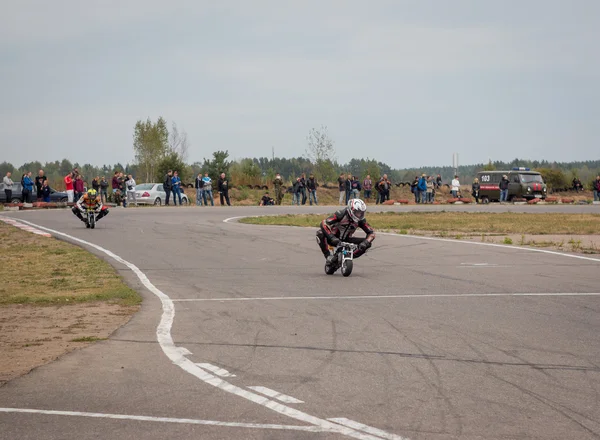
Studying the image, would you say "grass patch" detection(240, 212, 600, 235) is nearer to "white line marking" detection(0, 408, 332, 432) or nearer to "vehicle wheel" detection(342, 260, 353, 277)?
"vehicle wheel" detection(342, 260, 353, 277)

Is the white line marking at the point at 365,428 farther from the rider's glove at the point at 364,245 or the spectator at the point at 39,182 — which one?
the spectator at the point at 39,182

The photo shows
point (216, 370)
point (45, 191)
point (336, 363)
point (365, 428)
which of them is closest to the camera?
point (365, 428)

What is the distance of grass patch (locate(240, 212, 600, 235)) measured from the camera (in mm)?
27062

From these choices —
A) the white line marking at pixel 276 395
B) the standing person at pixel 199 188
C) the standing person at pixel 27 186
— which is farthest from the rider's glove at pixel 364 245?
the standing person at pixel 199 188

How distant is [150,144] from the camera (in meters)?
105

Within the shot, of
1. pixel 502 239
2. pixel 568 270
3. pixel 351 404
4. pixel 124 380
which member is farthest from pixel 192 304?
pixel 502 239

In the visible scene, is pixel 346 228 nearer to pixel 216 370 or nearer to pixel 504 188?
pixel 216 370

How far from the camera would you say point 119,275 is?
15461 millimetres

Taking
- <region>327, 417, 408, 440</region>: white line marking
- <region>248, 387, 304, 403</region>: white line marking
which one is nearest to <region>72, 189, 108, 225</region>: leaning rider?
<region>248, 387, 304, 403</region>: white line marking

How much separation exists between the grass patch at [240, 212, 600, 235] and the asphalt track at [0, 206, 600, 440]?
11.2 m

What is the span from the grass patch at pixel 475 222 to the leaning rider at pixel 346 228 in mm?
9756

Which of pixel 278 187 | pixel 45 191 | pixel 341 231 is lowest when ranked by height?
pixel 341 231

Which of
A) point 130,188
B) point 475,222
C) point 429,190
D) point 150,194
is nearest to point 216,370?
point 475,222

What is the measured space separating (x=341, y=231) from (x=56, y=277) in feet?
16.3
